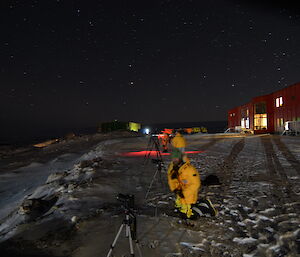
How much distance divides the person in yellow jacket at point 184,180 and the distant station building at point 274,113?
2668cm

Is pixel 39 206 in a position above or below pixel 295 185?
below

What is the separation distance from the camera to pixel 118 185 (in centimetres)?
751

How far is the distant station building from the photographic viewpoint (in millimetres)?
26297

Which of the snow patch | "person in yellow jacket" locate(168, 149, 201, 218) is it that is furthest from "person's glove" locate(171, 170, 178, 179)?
the snow patch

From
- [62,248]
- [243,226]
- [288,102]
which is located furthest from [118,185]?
[288,102]

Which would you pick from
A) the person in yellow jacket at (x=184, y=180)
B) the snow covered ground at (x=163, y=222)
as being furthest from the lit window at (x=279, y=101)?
the person in yellow jacket at (x=184, y=180)

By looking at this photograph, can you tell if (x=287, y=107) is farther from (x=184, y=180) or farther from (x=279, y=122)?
(x=184, y=180)

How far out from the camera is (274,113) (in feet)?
105

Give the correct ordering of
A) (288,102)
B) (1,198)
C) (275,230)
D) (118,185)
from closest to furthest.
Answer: (275,230) → (118,185) → (1,198) → (288,102)

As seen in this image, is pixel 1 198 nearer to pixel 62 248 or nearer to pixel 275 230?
pixel 62 248

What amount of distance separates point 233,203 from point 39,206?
234 inches

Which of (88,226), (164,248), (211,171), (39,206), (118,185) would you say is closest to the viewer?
(164,248)

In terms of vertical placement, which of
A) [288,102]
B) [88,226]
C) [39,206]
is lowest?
[39,206]

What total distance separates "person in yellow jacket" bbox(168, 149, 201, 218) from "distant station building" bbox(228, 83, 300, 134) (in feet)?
87.5
